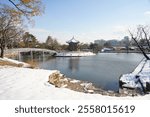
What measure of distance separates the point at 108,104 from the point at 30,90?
2.79 metres

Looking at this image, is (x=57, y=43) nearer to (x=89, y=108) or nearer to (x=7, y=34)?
(x=7, y=34)

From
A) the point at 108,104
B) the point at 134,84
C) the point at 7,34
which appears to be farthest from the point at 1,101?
the point at 7,34

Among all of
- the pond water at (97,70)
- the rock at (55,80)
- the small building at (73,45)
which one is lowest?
the pond water at (97,70)

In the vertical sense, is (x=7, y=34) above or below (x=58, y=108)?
above

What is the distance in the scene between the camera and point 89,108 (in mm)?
5332

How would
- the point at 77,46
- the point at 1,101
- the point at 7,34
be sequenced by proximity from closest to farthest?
the point at 1,101
the point at 7,34
the point at 77,46

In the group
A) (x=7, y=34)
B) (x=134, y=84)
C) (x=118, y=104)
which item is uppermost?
(x=7, y=34)

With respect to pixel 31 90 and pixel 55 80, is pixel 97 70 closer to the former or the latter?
pixel 55 80

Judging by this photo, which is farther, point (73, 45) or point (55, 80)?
point (73, 45)

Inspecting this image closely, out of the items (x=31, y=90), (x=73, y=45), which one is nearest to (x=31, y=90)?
(x=31, y=90)

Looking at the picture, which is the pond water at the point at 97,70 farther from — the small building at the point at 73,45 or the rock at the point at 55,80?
the small building at the point at 73,45

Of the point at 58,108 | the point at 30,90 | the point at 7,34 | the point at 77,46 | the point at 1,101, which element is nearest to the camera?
the point at 58,108

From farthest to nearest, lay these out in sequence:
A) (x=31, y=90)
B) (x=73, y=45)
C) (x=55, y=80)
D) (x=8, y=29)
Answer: (x=73, y=45) < (x=8, y=29) < (x=55, y=80) < (x=31, y=90)

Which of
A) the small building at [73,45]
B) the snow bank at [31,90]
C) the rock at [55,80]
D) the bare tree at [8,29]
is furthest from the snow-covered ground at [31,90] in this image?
the small building at [73,45]
